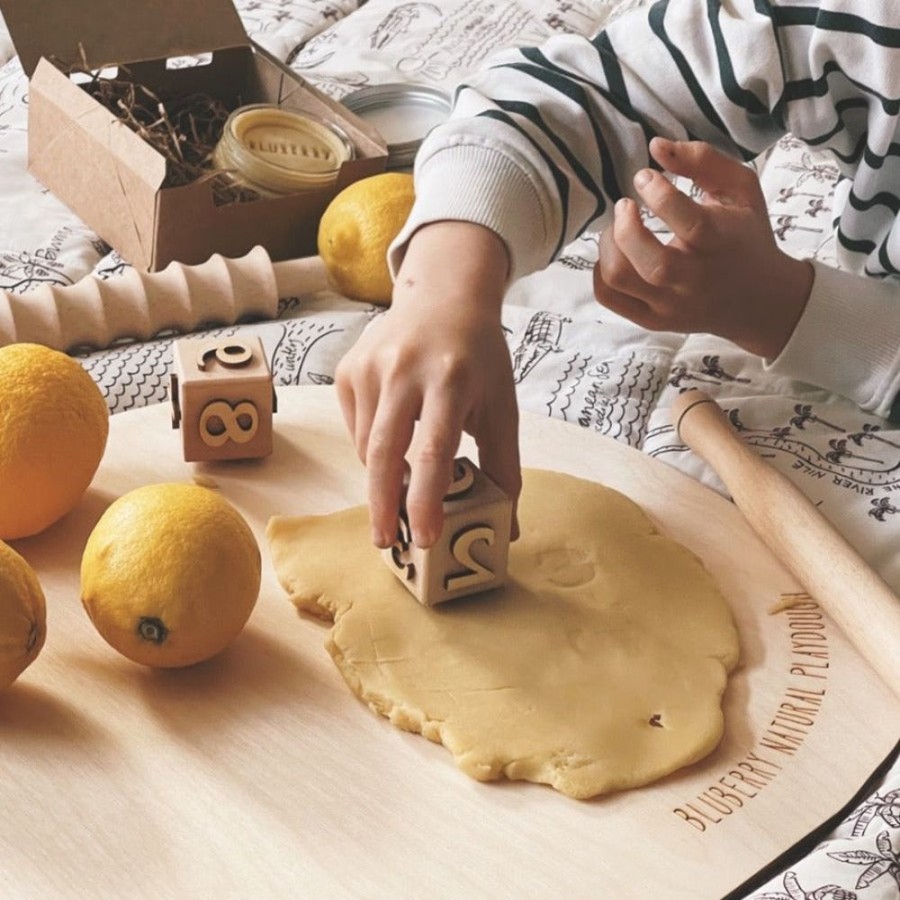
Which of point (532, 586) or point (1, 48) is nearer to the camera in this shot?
point (532, 586)

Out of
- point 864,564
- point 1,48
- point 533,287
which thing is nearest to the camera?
point 864,564

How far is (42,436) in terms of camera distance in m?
0.68

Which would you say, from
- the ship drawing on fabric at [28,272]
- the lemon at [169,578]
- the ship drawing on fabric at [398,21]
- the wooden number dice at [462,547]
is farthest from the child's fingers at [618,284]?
the ship drawing on fabric at [398,21]

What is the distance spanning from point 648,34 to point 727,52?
0.20 feet

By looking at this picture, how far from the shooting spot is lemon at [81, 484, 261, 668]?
61 centimetres

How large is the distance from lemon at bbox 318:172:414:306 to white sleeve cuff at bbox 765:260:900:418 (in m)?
0.31

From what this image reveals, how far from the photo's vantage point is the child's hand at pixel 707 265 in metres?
0.80

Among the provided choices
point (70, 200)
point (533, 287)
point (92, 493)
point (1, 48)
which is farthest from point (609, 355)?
point (1, 48)

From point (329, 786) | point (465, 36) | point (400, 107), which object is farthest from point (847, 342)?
point (465, 36)

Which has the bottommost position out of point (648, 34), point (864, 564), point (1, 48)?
point (1, 48)

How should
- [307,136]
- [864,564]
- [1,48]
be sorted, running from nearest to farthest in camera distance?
1. [864,564]
2. [307,136]
3. [1,48]

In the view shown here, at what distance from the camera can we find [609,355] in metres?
0.94

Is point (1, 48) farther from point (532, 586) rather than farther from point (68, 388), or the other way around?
point (532, 586)

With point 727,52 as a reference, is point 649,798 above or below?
below
